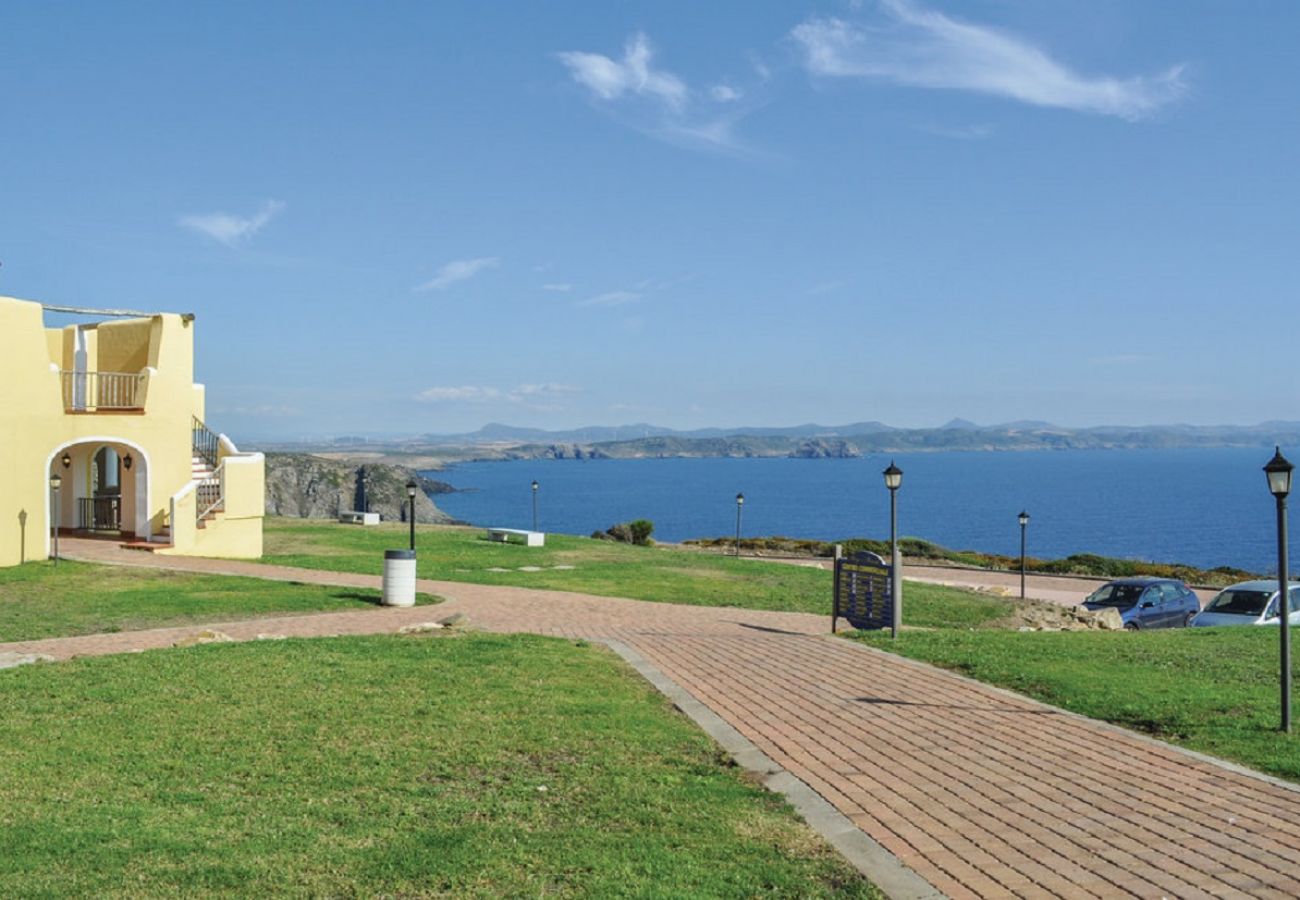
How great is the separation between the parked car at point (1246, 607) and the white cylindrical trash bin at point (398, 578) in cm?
1442

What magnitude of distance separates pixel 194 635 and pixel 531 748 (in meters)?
7.21

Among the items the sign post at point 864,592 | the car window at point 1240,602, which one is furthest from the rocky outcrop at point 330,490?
the sign post at point 864,592

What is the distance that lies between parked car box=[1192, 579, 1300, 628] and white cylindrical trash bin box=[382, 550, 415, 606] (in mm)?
14420

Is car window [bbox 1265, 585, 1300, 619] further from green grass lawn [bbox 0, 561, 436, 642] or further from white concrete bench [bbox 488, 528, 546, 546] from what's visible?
white concrete bench [bbox 488, 528, 546, 546]

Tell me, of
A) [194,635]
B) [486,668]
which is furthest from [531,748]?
[194,635]

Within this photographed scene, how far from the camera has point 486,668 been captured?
10883 millimetres

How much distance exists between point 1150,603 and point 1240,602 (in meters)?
2.21

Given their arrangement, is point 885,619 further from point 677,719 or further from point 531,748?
point 531,748

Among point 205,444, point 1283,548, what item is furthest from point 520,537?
point 1283,548

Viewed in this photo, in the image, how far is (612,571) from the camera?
82.3ft

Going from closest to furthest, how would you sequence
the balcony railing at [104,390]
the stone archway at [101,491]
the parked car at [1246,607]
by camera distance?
the parked car at [1246,607] → the balcony railing at [104,390] → the stone archway at [101,491]

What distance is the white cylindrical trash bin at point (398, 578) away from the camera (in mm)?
17031

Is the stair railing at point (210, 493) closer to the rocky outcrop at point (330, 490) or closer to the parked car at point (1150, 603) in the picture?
the parked car at point (1150, 603)

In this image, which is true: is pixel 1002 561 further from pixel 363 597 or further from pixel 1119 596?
pixel 363 597
